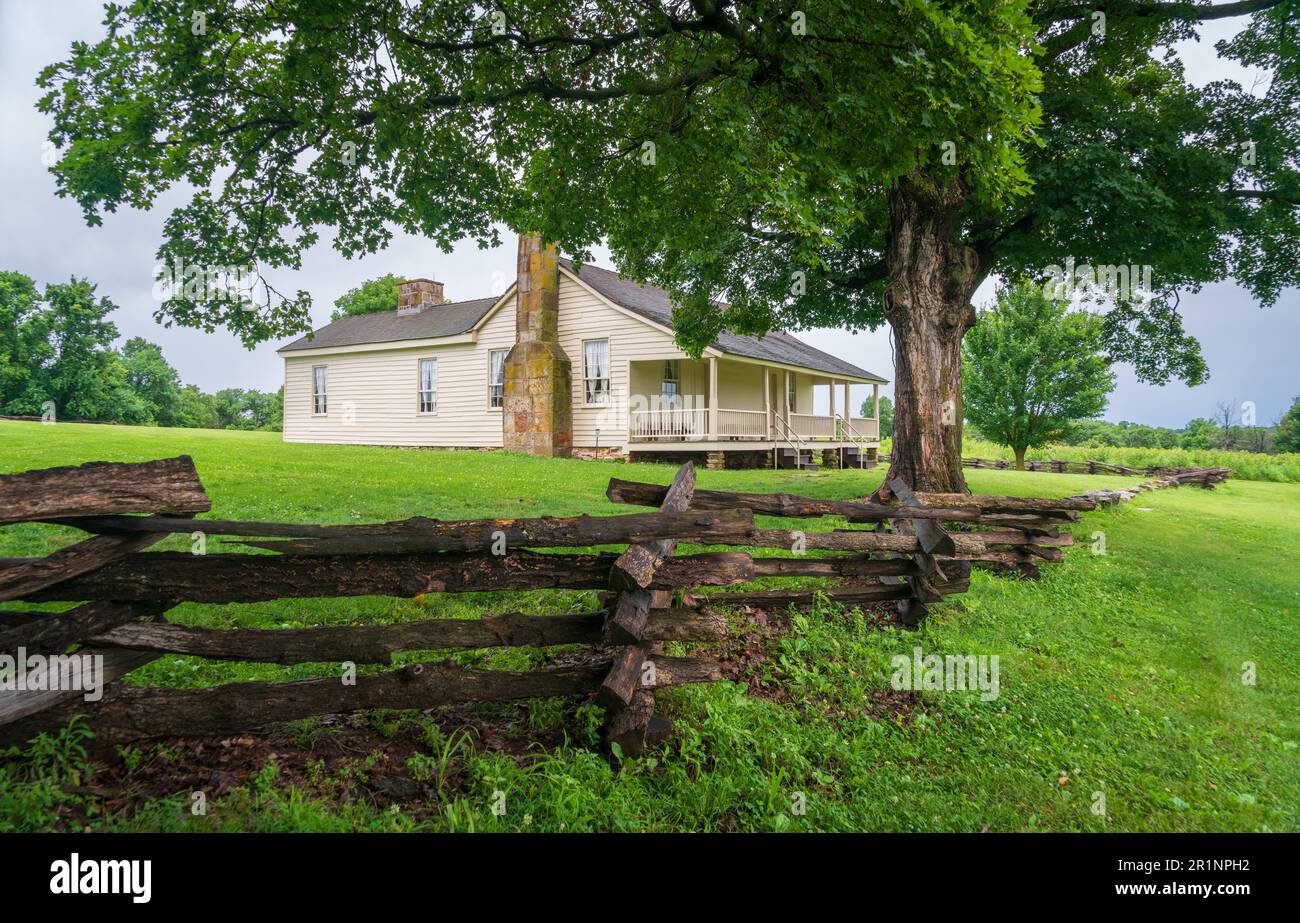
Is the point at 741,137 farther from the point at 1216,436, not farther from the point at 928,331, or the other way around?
the point at 1216,436

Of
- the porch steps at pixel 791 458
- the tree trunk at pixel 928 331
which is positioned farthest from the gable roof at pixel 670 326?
the tree trunk at pixel 928 331

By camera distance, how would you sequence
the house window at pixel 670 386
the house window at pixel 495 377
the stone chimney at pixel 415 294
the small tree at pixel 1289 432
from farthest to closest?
the small tree at pixel 1289 432 < the stone chimney at pixel 415 294 < the house window at pixel 495 377 < the house window at pixel 670 386

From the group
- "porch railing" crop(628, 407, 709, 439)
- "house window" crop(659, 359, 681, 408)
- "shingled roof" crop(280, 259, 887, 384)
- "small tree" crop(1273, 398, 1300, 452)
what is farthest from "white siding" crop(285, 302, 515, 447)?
"small tree" crop(1273, 398, 1300, 452)

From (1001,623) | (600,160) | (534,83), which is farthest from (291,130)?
(1001,623)

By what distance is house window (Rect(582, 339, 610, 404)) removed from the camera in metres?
21.7

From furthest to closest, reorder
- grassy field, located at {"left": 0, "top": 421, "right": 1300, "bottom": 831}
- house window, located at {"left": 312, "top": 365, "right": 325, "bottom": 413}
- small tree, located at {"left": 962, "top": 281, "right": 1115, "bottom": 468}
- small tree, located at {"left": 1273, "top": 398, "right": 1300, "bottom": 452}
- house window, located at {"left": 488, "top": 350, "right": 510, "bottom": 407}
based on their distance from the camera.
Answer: small tree, located at {"left": 1273, "top": 398, "right": 1300, "bottom": 452}, house window, located at {"left": 312, "top": 365, "right": 325, "bottom": 413}, small tree, located at {"left": 962, "top": 281, "right": 1115, "bottom": 468}, house window, located at {"left": 488, "top": 350, "right": 510, "bottom": 407}, grassy field, located at {"left": 0, "top": 421, "right": 1300, "bottom": 831}

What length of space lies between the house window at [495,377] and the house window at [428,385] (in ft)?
8.63

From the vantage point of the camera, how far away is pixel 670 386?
23375 mm

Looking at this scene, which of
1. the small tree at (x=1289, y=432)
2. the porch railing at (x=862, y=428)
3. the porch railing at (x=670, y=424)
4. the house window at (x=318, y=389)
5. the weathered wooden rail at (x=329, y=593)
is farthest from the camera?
the small tree at (x=1289, y=432)

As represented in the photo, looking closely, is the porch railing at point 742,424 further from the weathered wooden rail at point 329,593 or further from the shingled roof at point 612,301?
the weathered wooden rail at point 329,593

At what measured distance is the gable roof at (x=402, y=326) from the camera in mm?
24859

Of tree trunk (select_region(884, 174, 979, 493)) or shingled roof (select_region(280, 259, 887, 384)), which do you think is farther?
shingled roof (select_region(280, 259, 887, 384))

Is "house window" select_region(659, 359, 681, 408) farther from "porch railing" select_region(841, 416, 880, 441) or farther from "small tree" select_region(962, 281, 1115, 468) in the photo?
"small tree" select_region(962, 281, 1115, 468)

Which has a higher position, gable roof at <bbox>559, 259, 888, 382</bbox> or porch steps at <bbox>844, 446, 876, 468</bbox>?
gable roof at <bbox>559, 259, 888, 382</bbox>
